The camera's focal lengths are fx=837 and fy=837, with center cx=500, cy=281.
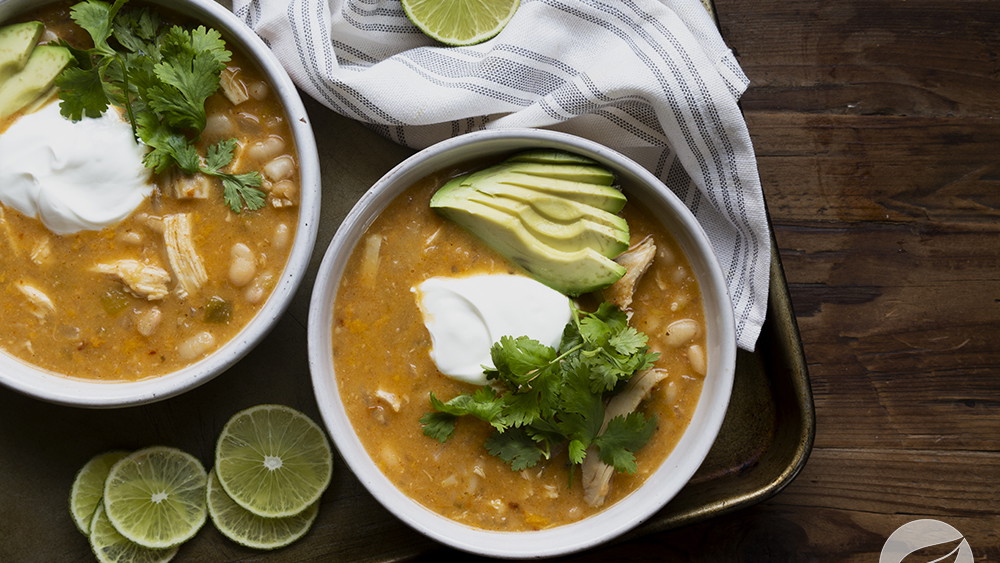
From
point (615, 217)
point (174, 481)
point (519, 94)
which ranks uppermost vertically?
point (519, 94)

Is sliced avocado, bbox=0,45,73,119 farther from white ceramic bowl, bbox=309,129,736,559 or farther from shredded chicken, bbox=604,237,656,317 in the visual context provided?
shredded chicken, bbox=604,237,656,317

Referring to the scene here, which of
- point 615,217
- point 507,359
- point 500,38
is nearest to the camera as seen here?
point 507,359

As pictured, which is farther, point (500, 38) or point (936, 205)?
point (936, 205)

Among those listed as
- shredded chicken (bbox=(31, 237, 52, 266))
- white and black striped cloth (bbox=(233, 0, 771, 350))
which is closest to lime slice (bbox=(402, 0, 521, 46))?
white and black striped cloth (bbox=(233, 0, 771, 350))

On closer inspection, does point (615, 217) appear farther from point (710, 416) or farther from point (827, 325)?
point (827, 325)

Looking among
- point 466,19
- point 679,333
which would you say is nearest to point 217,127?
point 466,19

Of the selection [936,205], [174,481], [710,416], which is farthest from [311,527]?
[936,205]

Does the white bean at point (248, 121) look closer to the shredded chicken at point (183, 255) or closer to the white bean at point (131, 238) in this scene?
the shredded chicken at point (183, 255)
